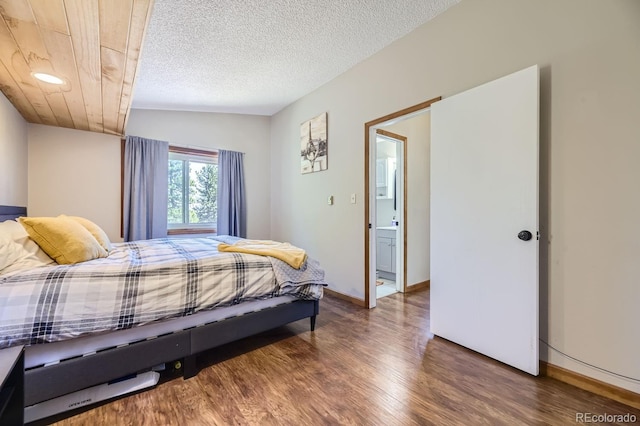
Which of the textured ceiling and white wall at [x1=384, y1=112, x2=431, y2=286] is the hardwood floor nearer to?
white wall at [x1=384, y1=112, x2=431, y2=286]

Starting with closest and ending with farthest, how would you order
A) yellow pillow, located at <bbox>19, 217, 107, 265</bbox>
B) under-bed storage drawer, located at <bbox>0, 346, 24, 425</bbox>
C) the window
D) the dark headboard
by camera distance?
under-bed storage drawer, located at <bbox>0, 346, 24, 425</bbox>
yellow pillow, located at <bbox>19, 217, 107, 265</bbox>
the dark headboard
the window

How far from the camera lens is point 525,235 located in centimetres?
176

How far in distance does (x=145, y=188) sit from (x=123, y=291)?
101 inches

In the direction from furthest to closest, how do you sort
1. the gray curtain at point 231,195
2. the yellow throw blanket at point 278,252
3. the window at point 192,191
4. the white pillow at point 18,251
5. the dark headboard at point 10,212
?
1. the gray curtain at point 231,195
2. the window at point 192,191
3. the dark headboard at point 10,212
4. the yellow throw blanket at point 278,252
5. the white pillow at point 18,251

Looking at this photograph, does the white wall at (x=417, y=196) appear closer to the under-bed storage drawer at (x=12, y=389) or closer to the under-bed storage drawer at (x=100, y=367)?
the under-bed storage drawer at (x=100, y=367)

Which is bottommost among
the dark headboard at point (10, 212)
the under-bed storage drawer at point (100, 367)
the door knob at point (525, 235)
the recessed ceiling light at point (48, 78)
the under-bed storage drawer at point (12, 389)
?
the under-bed storage drawer at point (100, 367)

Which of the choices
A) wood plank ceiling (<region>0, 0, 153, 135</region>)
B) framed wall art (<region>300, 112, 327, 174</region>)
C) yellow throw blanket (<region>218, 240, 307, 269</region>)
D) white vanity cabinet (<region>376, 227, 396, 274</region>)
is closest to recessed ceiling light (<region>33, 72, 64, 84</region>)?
wood plank ceiling (<region>0, 0, 153, 135</region>)

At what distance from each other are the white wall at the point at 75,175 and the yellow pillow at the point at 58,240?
1.92 m

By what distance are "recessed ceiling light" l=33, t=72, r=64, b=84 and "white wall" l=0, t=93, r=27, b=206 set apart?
2.03 ft

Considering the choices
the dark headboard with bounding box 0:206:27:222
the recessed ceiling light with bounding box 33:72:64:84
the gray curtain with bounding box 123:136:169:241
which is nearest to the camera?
the recessed ceiling light with bounding box 33:72:64:84

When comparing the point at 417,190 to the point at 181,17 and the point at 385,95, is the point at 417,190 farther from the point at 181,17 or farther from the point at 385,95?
the point at 181,17

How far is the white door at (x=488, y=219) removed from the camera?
176cm

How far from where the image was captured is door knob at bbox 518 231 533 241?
1748 millimetres

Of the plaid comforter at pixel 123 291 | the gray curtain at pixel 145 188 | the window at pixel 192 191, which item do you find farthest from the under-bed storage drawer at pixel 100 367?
the window at pixel 192 191
